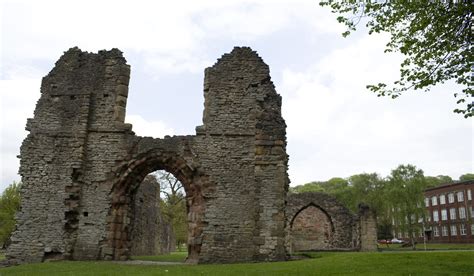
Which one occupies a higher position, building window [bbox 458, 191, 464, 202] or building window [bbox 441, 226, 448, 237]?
building window [bbox 458, 191, 464, 202]

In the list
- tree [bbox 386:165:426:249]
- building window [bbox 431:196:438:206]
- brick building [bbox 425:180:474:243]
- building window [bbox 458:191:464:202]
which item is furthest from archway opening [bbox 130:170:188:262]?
building window [bbox 431:196:438:206]

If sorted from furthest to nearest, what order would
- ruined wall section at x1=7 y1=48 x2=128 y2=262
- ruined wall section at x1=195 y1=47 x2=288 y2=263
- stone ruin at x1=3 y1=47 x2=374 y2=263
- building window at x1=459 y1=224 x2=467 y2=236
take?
building window at x1=459 y1=224 x2=467 y2=236
ruined wall section at x1=7 y1=48 x2=128 y2=262
stone ruin at x1=3 y1=47 x2=374 y2=263
ruined wall section at x1=195 y1=47 x2=288 y2=263

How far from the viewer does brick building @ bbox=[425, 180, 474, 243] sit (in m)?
57.7

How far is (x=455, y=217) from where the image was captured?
199ft

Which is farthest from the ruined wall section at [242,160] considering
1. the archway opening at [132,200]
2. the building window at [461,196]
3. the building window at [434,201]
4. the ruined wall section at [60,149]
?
the building window at [434,201]

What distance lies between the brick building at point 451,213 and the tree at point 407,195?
1904 centimetres

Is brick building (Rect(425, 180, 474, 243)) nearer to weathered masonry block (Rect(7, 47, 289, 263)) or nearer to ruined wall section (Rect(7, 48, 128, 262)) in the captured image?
weathered masonry block (Rect(7, 47, 289, 263))

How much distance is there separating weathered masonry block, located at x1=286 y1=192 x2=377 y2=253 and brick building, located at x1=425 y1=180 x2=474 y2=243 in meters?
32.6

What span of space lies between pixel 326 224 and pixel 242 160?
1513cm

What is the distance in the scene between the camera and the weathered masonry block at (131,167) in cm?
1559

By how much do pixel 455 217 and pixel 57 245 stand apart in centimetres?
5761

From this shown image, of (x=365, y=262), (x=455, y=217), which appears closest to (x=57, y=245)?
(x=365, y=262)

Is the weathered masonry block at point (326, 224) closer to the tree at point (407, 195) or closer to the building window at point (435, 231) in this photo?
the tree at point (407, 195)

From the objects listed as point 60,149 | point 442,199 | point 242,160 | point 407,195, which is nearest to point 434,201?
point 442,199
